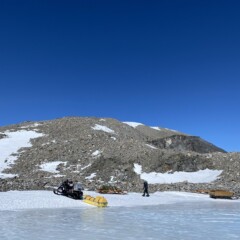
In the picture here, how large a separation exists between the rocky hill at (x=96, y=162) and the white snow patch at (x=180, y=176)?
5.6 inches

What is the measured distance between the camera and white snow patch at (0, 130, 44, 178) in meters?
60.7

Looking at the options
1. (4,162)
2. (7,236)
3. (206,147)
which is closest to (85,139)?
(4,162)

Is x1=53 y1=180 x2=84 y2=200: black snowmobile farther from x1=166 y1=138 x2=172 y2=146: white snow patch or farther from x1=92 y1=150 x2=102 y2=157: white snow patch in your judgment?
x1=166 y1=138 x2=172 y2=146: white snow patch

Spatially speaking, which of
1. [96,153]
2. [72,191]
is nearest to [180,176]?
[96,153]

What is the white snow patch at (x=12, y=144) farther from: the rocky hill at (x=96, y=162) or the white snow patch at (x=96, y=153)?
the white snow patch at (x=96, y=153)

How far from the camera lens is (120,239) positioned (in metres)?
13.7

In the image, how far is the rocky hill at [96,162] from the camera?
48875mm

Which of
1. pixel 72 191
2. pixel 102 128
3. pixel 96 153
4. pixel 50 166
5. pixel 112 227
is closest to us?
pixel 112 227

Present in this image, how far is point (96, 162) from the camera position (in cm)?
5681

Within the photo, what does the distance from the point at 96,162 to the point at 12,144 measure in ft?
66.2

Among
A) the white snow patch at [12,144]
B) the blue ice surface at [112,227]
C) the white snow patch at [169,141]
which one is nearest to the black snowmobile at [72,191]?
the blue ice surface at [112,227]

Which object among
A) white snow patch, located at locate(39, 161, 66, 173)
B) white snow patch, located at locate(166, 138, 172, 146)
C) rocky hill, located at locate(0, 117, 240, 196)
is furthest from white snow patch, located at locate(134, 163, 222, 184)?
white snow patch, located at locate(166, 138, 172, 146)

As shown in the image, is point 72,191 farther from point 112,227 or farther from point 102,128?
point 102,128

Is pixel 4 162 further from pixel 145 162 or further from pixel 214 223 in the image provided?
pixel 214 223
